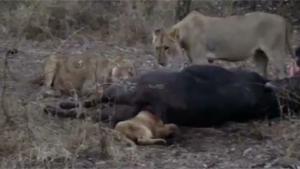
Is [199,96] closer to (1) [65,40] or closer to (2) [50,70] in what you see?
(2) [50,70]

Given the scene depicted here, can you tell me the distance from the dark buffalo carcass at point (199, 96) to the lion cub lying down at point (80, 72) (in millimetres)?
1247

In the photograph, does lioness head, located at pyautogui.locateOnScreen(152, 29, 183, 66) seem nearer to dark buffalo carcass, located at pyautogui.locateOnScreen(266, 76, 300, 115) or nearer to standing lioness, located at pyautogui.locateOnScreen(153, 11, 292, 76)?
standing lioness, located at pyautogui.locateOnScreen(153, 11, 292, 76)

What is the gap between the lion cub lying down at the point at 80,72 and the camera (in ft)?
31.3

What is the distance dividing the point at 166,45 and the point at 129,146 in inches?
157

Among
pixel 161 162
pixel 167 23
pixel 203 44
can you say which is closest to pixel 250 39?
pixel 203 44

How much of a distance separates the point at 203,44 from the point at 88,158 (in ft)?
16.1

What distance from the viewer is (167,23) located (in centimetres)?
1400

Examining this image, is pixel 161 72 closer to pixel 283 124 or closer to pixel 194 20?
pixel 283 124

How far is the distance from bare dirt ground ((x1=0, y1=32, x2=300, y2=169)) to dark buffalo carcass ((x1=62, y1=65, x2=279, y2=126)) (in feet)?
0.46

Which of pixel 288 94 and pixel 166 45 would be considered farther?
pixel 166 45

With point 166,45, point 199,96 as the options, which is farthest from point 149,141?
point 166,45

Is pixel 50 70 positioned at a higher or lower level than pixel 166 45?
lower

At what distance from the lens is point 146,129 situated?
7289 mm

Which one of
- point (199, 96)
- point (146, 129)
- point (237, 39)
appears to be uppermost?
point (237, 39)
